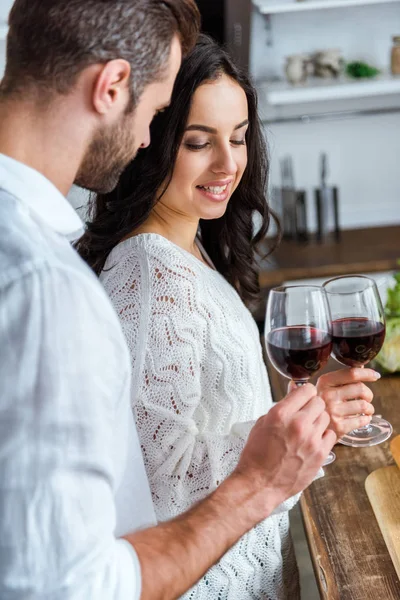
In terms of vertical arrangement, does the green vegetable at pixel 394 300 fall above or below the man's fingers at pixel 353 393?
below

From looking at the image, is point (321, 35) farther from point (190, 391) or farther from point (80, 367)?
point (80, 367)

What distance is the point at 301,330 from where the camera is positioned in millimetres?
1165

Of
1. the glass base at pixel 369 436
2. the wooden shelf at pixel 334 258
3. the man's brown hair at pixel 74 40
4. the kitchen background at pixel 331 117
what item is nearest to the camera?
the man's brown hair at pixel 74 40

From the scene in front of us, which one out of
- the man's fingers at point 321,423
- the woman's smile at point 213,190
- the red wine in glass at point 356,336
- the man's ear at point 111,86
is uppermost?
the man's ear at point 111,86

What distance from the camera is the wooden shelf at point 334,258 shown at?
313 centimetres

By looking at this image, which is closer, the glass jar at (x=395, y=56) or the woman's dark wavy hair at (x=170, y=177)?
the woman's dark wavy hair at (x=170, y=177)

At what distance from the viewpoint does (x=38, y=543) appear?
0.70 metres

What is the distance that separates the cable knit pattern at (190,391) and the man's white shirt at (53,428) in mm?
551

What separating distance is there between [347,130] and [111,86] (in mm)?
3144

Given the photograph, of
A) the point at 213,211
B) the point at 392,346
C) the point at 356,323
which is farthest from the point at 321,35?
the point at 356,323

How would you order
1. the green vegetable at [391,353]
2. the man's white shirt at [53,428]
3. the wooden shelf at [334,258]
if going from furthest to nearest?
the wooden shelf at [334,258], the green vegetable at [391,353], the man's white shirt at [53,428]

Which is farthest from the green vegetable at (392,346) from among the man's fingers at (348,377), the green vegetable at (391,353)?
the man's fingers at (348,377)

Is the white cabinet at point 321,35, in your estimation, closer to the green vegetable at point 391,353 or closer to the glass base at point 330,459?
the green vegetable at point 391,353

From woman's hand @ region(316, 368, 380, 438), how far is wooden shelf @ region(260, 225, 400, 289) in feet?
5.88
